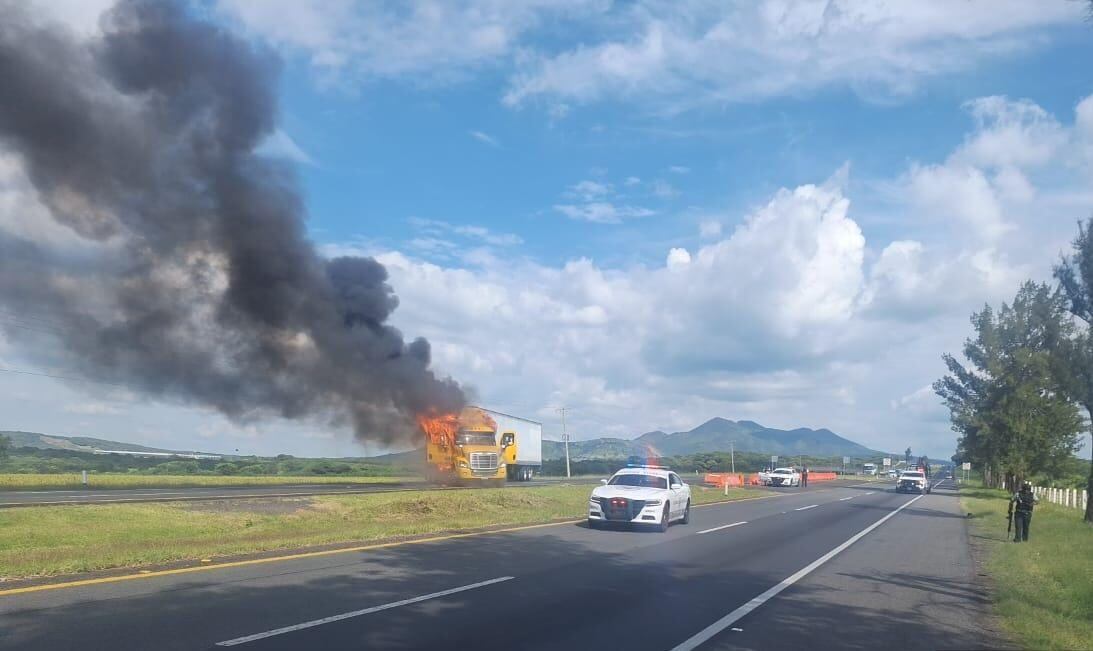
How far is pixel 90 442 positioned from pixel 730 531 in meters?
Answer: 108

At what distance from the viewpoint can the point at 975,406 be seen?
174 feet

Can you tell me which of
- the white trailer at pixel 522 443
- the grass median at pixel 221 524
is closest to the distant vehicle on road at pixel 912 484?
the white trailer at pixel 522 443

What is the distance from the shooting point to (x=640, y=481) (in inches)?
850

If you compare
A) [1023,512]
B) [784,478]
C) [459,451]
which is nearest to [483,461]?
[459,451]

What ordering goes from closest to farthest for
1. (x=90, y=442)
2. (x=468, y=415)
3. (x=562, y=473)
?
(x=468, y=415) → (x=562, y=473) → (x=90, y=442)

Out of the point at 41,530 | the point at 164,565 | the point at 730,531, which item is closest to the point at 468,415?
the point at 730,531

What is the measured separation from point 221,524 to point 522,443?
3514 centimetres

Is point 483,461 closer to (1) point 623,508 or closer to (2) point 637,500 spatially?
(1) point 623,508

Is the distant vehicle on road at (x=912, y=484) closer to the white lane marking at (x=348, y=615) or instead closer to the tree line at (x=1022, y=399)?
the tree line at (x=1022, y=399)

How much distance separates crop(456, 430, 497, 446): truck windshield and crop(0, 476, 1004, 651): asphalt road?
23441mm

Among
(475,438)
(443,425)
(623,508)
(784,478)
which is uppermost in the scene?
(443,425)

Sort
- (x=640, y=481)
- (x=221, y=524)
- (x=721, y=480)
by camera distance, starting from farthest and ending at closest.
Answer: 1. (x=721, y=480)
2. (x=640, y=481)
3. (x=221, y=524)

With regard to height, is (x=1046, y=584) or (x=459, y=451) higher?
(x=459, y=451)

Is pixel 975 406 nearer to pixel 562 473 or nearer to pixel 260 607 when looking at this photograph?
pixel 562 473
